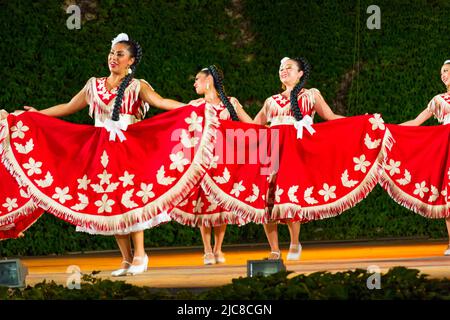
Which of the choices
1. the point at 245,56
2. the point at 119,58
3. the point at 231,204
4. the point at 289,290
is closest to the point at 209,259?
the point at 231,204

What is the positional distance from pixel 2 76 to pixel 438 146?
3526mm

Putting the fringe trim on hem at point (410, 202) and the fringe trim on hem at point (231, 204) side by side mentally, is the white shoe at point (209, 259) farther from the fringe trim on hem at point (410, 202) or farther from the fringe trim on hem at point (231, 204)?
the fringe trim on hem at point (410, 202)

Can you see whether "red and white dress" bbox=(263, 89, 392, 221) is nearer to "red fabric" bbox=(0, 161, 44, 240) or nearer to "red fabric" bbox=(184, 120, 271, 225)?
"red fabric" bbox=(184, 120, 271, 225)

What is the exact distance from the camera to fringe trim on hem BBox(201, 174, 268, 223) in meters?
7.62

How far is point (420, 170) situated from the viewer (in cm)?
837

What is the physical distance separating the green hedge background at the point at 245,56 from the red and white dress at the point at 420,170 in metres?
1.74

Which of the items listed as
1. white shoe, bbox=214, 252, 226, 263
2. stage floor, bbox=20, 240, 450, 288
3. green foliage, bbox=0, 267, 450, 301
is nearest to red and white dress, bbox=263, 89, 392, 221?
stage floor, bbox=20, 240, 450, 288

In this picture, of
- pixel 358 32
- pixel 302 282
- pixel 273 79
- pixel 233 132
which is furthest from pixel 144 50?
pixel 302 282

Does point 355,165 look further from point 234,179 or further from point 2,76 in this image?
point 2,76

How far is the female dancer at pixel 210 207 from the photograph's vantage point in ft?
26.6

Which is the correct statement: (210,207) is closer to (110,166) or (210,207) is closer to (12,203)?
(110,166)

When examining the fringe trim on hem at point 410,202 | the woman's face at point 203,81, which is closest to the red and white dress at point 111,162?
the woman's face at point 203,81

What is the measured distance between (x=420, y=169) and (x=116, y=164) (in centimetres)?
239

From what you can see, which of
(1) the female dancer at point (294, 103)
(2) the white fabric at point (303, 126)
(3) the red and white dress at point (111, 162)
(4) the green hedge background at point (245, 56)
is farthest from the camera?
(4) the green hedge background at point (245, 56)
